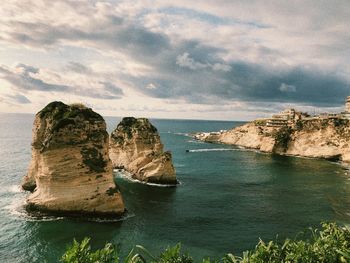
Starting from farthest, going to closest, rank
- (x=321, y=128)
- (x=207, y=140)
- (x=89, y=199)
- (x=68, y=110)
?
(x=207, y=140)
(x=321, y=128)
(x=68, y=110)
(x=89, y=199)

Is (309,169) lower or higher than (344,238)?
lower

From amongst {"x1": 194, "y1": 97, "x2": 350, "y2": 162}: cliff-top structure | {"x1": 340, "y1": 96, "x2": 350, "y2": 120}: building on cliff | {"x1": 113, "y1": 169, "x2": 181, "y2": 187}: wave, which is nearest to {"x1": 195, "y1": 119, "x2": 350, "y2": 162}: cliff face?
{"x1": 194, "y1": 97, "x2": 350, "y2": 162}: cliff-top structure

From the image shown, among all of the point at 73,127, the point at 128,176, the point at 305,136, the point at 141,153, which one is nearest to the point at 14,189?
the point at 73,127

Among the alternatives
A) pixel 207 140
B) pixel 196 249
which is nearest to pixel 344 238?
pixel 196 249

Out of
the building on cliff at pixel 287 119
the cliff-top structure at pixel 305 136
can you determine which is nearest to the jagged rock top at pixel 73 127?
the cliff-top structure at pixel 305 136

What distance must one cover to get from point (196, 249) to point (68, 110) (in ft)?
100.0

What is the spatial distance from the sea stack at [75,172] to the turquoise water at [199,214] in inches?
100

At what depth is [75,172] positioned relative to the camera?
164 feet

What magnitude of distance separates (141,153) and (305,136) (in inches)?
2970

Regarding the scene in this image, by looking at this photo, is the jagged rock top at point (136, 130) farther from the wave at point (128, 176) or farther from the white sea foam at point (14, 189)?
the white sea foam at point (14, 189)

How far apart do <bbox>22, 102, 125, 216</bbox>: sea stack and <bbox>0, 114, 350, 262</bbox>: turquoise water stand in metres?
2.54

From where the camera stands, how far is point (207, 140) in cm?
19525

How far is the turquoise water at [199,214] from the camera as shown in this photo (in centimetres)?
4109

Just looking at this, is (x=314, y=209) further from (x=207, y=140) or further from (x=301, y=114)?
(x=207, y=140)
